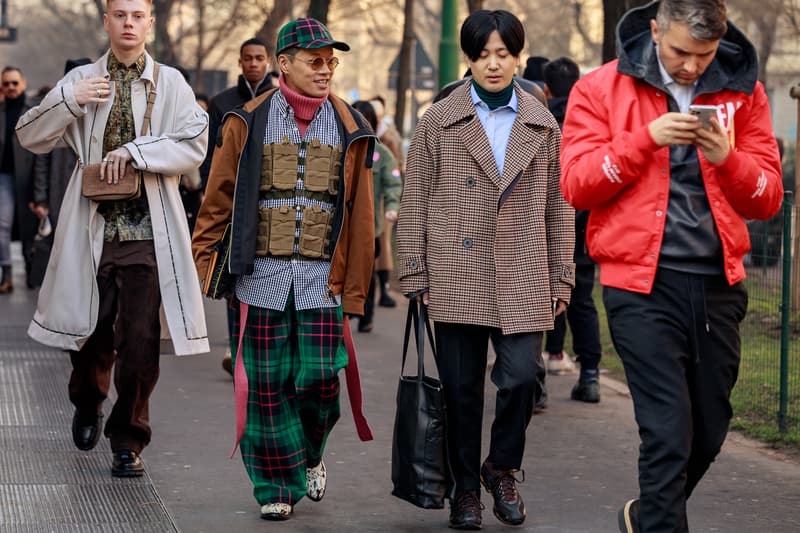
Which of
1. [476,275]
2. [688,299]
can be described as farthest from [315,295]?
[688,299]

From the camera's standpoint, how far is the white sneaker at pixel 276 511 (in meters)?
5.98

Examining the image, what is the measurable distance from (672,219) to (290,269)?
1.77m

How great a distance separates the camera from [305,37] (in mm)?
5945

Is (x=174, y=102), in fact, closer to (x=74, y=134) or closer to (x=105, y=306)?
(x=74, y=134)

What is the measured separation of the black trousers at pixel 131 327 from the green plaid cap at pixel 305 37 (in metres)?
1.22

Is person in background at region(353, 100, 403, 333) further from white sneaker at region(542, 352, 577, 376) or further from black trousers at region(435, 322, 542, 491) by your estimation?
black trousers at region(435, 322, 542, 491)

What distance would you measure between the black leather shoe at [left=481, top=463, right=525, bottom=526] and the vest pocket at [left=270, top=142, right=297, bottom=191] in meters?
1.39

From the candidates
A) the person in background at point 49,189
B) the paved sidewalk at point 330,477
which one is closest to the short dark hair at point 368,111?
the person in background at point 49,189

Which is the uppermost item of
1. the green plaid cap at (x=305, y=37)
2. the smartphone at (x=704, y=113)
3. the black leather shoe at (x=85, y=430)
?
the green plaid cap at (x=305, y=37)

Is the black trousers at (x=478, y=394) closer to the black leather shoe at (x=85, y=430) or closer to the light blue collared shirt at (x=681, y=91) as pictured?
the light blue collared shirt at (x=681, y=91)

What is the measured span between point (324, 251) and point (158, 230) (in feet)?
3.22

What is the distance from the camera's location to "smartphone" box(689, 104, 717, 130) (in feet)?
14.8

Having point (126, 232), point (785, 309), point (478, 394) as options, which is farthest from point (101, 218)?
point (785, 309)

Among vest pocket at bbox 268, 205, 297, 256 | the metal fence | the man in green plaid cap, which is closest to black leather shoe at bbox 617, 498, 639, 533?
the man in green plaid cap
